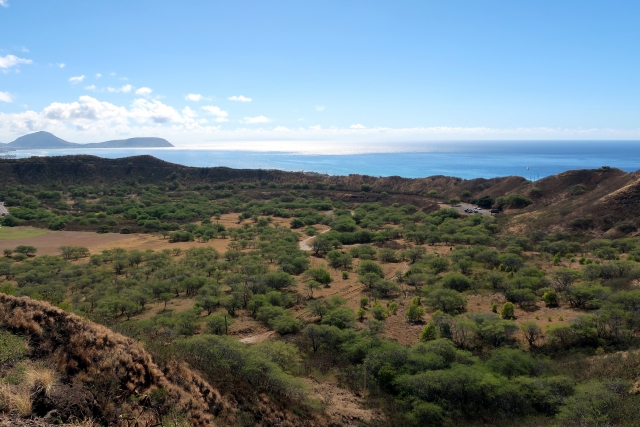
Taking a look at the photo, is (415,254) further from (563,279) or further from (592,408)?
(592,408)

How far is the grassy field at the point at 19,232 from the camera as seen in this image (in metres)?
54.2

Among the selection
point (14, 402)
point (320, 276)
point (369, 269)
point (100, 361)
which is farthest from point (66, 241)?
point (14, 402)

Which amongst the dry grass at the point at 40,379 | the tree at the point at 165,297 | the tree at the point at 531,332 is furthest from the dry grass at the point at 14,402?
the tree at the point at 531,332

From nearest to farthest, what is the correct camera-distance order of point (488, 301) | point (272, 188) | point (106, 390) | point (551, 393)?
point (106, 390), point (551, 393), point (488, 301), point (272, 188)

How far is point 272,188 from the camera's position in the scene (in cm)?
10088

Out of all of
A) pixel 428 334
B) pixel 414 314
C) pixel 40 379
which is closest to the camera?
pixel 40 379

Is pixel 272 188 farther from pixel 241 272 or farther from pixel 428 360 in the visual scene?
pixel 428 360

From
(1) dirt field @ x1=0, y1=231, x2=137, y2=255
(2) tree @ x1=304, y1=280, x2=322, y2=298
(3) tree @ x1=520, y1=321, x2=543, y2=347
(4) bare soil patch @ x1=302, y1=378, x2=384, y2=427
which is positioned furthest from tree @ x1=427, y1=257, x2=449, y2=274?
(1) dirt field @ x1=0, y1=231, x2=137, y2=255

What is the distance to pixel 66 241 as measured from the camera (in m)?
53.3

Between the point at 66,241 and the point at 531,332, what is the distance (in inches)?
2389

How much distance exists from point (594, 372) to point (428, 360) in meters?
7.28

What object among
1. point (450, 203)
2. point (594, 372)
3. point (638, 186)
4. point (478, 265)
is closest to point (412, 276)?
point (478, 265)

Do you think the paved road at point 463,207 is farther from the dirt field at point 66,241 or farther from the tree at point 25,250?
the tree at point 25,250

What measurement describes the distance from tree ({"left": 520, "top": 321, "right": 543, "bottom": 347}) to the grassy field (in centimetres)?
6703
